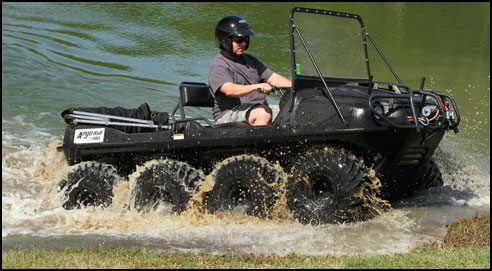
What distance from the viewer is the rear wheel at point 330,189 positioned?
7.77 metres

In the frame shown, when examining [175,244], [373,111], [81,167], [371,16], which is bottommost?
[175,244]

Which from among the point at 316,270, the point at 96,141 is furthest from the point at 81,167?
the point at 316,270

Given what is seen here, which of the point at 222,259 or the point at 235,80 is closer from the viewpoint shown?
the point at 222,259

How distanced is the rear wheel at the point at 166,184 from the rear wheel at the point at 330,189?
116cm

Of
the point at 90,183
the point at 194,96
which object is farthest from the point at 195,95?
the point at 90,183

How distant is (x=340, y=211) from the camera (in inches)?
309

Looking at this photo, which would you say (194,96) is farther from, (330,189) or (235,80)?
(330,189)

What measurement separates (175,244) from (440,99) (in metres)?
3.00

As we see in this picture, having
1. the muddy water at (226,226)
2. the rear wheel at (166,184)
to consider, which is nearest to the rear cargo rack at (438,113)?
Result: the muddy water at (226,226)

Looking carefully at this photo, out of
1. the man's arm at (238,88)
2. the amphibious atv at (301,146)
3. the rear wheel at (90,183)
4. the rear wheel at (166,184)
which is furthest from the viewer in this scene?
the rear wheel at (90,183)

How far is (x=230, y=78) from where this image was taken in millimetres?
8453

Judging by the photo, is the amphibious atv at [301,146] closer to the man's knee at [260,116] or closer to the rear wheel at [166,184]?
the rear wheel at [166,184]

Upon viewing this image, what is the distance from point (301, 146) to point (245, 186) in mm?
734

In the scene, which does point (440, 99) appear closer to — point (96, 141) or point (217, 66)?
point (217, 66)
